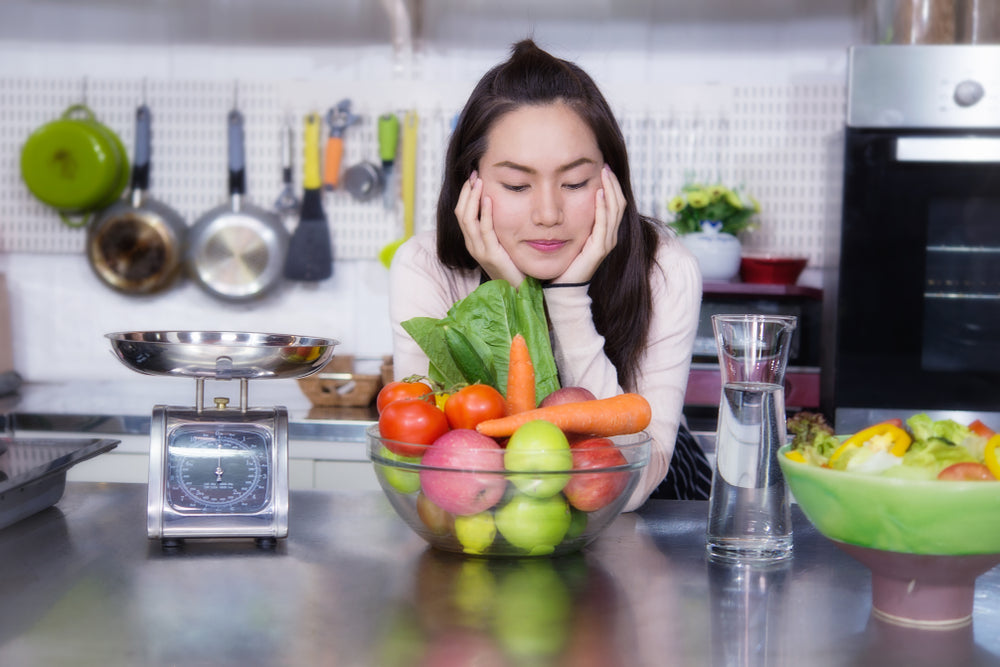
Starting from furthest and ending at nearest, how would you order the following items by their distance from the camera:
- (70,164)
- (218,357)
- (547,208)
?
1. (70,164)
2. (547,208)
3. (218,357)

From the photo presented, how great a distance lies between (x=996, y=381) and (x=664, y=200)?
88 cm

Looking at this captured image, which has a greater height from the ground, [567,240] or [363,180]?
[363,180]

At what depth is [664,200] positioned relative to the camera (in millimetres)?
2572

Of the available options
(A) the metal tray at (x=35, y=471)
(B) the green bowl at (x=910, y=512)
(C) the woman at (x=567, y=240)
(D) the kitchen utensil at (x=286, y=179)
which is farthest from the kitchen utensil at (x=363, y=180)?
(B) the green bowl at (x=910, y=512)

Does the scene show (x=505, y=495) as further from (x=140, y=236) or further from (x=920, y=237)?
(x=140, y=236)

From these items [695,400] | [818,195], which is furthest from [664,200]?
[695,400]

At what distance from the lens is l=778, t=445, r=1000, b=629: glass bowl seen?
72cm

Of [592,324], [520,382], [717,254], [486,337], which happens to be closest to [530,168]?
[592,324]

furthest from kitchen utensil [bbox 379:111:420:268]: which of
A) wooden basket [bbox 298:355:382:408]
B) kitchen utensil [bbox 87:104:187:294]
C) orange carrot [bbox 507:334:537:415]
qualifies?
orange carrot [bbox 507:334:537:415]

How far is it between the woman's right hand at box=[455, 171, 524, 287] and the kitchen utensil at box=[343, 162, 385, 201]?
1133 millimetres

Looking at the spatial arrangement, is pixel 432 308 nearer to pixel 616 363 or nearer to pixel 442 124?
pixel 616 363

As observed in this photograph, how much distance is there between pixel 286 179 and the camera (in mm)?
2602

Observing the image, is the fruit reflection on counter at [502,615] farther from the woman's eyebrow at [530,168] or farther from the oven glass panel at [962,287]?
the oven glass panel at [962,287]

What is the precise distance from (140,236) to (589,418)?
198cm
